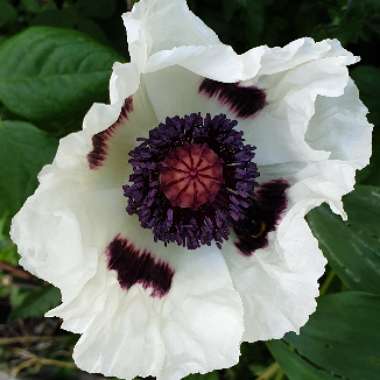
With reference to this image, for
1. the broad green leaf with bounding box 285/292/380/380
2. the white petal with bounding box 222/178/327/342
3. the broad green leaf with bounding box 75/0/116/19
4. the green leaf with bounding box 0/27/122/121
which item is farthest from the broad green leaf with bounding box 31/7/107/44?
the broad green leaf with bounding box 285/292/380/380

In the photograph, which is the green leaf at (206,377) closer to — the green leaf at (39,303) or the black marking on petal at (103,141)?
the green leaf at (39,303)

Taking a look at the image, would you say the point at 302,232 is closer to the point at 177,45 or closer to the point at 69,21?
the point at 177,45

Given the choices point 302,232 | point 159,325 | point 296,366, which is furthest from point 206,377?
point 302,232

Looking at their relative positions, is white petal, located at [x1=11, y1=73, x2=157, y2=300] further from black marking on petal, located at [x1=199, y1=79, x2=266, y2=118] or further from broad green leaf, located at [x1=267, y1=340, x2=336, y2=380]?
broad green leaf, located at [x1=267, y1=340, x2=336, y2=380]

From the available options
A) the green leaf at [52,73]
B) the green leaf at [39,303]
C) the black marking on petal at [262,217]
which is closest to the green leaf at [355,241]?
the black marking on petal at [262,217]

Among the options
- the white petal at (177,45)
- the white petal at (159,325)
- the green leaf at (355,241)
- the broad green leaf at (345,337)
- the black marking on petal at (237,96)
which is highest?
the white petal at (177,45)

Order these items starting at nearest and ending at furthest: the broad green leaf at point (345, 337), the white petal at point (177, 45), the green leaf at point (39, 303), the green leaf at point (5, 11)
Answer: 1. the white petal at point (177, 45)
2. the broad green leaf at point (345, 337)
3. the green leaf at point (5, 11)
4. the green leaf at point (39, 303)

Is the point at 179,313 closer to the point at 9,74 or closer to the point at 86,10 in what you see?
the point at 9,74
